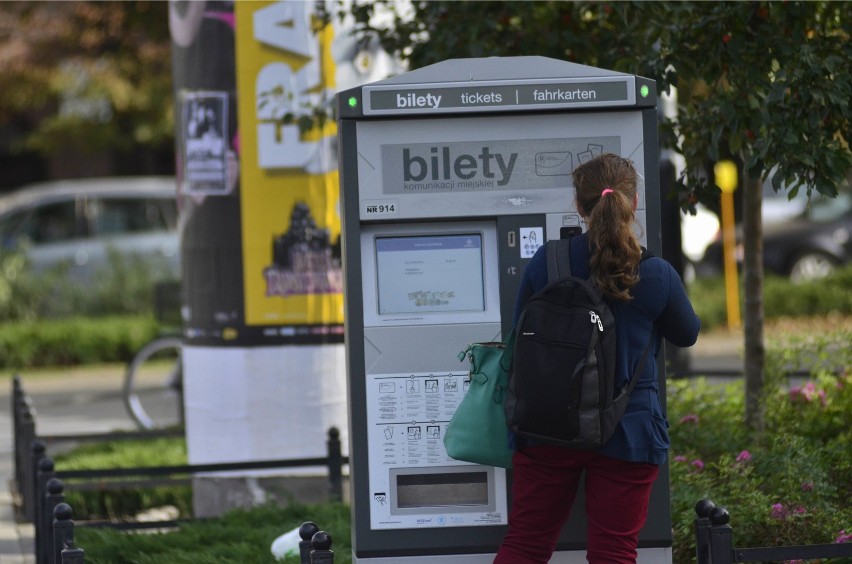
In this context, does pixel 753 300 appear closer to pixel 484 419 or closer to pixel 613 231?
pixel 484 419

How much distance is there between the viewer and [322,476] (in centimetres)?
758

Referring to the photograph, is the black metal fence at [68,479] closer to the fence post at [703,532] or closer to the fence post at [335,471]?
the fence post at [335,471]

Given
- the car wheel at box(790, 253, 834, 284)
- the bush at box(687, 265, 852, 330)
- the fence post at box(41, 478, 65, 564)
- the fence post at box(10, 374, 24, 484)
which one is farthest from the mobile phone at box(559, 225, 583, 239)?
the car wheel at box(790, 253, 834, 284)

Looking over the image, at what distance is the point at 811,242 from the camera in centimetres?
2139

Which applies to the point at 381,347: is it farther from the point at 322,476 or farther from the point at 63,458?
the point at 63,458

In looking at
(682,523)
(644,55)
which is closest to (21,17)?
(644,55)

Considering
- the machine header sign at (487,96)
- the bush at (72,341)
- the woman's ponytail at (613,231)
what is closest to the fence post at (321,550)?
the woman's ponytail at (613,231)

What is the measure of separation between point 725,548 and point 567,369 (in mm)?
816

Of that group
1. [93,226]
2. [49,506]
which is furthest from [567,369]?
[93,226]

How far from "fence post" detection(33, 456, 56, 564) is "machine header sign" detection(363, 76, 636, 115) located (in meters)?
2.48

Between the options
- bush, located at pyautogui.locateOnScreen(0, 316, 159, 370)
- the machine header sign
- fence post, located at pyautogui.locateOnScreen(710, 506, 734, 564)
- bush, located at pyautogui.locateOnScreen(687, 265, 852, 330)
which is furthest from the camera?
bush, located at pyautogui.locateOnScreen(687, 265, 852, 330)

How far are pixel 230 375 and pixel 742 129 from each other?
11.2 ft

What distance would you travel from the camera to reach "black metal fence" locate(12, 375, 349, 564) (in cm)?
436

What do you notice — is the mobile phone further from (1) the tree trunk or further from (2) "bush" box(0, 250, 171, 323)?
(2) "bush" box(0, 250, 171, 323)
